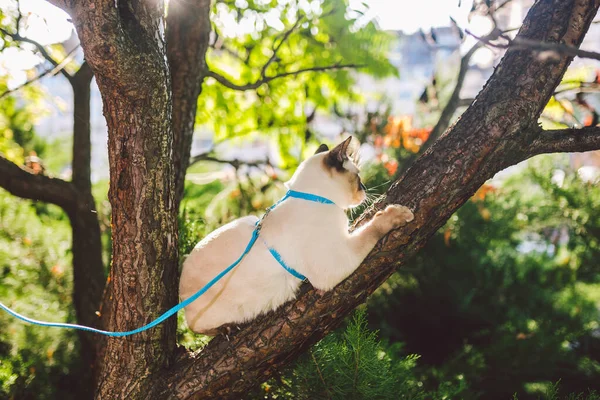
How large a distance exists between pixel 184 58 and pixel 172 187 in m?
1.15

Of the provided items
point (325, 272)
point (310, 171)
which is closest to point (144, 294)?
point (325, 272)

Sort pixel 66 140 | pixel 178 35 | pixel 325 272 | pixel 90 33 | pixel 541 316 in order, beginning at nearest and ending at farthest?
1. pixel 90 33
2. pixel 325 272
3. pixel 178 35
4. pixel 541 316
5. pixel 66 140

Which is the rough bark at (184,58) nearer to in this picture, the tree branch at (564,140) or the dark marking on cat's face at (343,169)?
the dark marking on cat's face at (343,169)

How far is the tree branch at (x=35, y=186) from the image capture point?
9.43 feet

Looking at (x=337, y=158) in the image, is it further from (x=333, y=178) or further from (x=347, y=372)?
(x=347, y=372)

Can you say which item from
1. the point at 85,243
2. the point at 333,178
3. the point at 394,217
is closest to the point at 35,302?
the point at 85,243

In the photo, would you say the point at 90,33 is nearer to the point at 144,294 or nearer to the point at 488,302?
the point at 144,294

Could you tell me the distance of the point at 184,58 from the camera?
287cm

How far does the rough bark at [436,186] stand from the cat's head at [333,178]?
295mm

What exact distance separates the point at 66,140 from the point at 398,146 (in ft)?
19.5

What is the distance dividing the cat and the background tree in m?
0.08

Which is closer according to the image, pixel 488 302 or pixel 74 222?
pixel 74 222

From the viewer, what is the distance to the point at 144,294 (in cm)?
206

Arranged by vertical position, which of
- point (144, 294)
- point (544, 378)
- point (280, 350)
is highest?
point (144, 294)
